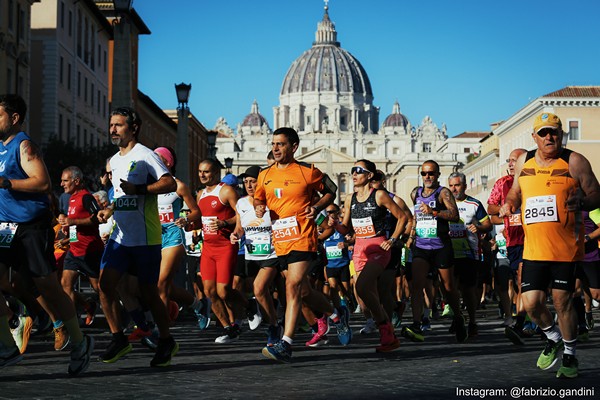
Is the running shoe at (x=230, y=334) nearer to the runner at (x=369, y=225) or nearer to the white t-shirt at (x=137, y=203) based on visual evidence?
the runner at (x=369, y=225)

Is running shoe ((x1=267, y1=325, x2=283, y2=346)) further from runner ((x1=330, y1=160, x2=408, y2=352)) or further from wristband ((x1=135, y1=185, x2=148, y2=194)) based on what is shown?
wristband ((x1=135, y1=185, x2=148, y2=194))

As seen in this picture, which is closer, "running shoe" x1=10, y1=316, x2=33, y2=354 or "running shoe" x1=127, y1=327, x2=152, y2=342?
"running shoe" x1=10, y1=316, x2=33, y2=354

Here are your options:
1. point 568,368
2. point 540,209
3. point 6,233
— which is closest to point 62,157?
point 6,233

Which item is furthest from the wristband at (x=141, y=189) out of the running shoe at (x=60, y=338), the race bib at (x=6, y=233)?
the running shoe at (x=60, y=338)

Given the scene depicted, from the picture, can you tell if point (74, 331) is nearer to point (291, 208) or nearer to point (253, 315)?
point (291, 208)

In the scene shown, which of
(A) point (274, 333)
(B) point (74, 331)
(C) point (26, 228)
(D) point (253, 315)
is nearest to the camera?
(C) point (26, 228)

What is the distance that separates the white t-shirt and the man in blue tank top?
65cm

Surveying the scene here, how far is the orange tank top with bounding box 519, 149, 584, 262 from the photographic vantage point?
797 centimetres

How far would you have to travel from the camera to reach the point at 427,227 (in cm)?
1198

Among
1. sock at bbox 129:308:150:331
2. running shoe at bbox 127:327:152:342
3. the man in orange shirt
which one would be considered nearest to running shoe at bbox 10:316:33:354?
sock at bbox 129:308:150:331

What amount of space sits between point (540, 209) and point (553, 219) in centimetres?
11

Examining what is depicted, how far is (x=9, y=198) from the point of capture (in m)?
7.88

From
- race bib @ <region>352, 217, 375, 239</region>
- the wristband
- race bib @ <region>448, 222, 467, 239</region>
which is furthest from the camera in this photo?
race bib @ <region>448, 222, 467, 239</region>

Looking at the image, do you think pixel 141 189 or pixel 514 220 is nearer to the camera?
pixel 141 189
